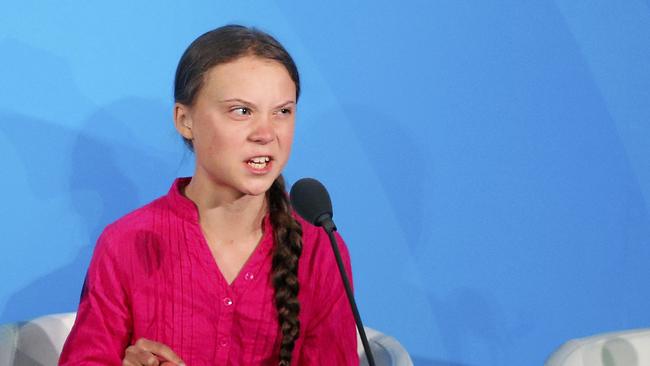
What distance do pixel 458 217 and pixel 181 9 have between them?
0.65 metres

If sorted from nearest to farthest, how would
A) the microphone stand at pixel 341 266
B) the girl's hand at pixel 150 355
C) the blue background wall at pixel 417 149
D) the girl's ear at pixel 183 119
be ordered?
the microphone stand at pixel 341 266 → the girl's hand at pixel 150 355 → the girl's ear at pixel 183 119 → the blue background wall at pixel 417 149

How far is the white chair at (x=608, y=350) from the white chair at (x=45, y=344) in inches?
8.5

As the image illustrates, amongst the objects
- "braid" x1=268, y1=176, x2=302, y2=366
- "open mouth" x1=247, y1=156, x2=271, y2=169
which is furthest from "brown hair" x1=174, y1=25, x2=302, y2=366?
"open mouth" x1=247, y1=156, x2=271, y2=169

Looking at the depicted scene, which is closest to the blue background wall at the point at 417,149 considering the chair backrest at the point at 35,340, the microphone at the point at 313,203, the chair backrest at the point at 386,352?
the chair backrest at the point at 35,340

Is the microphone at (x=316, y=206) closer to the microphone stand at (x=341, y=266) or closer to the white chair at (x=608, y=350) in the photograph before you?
the microphone stand at (x=341, y=266)

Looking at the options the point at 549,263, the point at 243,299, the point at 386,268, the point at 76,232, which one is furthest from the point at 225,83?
the point at 549,263

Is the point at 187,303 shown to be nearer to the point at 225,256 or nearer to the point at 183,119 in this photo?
the point at 225,256

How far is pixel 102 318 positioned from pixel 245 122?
316 millimetres

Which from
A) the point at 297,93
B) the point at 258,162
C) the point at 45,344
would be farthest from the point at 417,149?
the point at 45,344

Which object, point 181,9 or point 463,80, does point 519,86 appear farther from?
point 181,9

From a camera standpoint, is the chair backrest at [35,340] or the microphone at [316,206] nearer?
the microphone at [316,206]

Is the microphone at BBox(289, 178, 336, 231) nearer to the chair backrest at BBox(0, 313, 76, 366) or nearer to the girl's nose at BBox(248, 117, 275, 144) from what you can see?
the girl's nose at BBox(248, 117, 275, 144)

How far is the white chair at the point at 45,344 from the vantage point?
1522 millimetres

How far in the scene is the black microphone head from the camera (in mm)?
1203
